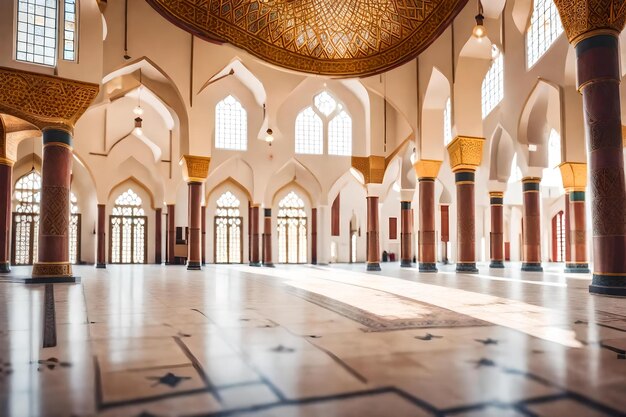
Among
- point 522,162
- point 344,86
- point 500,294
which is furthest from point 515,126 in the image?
point 500,294

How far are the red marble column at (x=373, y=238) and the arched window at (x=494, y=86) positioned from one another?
18.3ft

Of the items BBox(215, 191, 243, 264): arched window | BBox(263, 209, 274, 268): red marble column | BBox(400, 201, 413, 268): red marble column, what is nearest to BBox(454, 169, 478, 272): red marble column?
BBox(400, 201, 413, 268): red marble column

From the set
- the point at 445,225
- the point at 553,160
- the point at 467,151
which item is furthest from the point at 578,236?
the point at 445,225

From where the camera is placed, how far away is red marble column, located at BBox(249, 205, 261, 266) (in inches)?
952

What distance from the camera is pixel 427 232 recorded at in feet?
52.6

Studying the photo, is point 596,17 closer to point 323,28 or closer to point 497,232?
point 323,28

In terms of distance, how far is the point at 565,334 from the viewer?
4.24 m

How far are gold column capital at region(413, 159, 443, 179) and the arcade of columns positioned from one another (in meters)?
0.03

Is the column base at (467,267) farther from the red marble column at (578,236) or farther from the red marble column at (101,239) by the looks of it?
the red marble column at (101,239)

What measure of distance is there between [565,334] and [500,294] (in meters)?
3.75

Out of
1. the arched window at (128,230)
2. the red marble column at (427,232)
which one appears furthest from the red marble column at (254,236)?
the red marble column at (427,232)

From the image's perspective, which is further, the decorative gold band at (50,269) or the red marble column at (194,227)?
the red marble column at (194,227)

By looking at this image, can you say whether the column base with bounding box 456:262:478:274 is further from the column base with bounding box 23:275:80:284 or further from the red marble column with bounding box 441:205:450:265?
the red marble column with bounding box 441:205:450:265

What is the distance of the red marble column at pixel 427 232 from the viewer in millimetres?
16016
